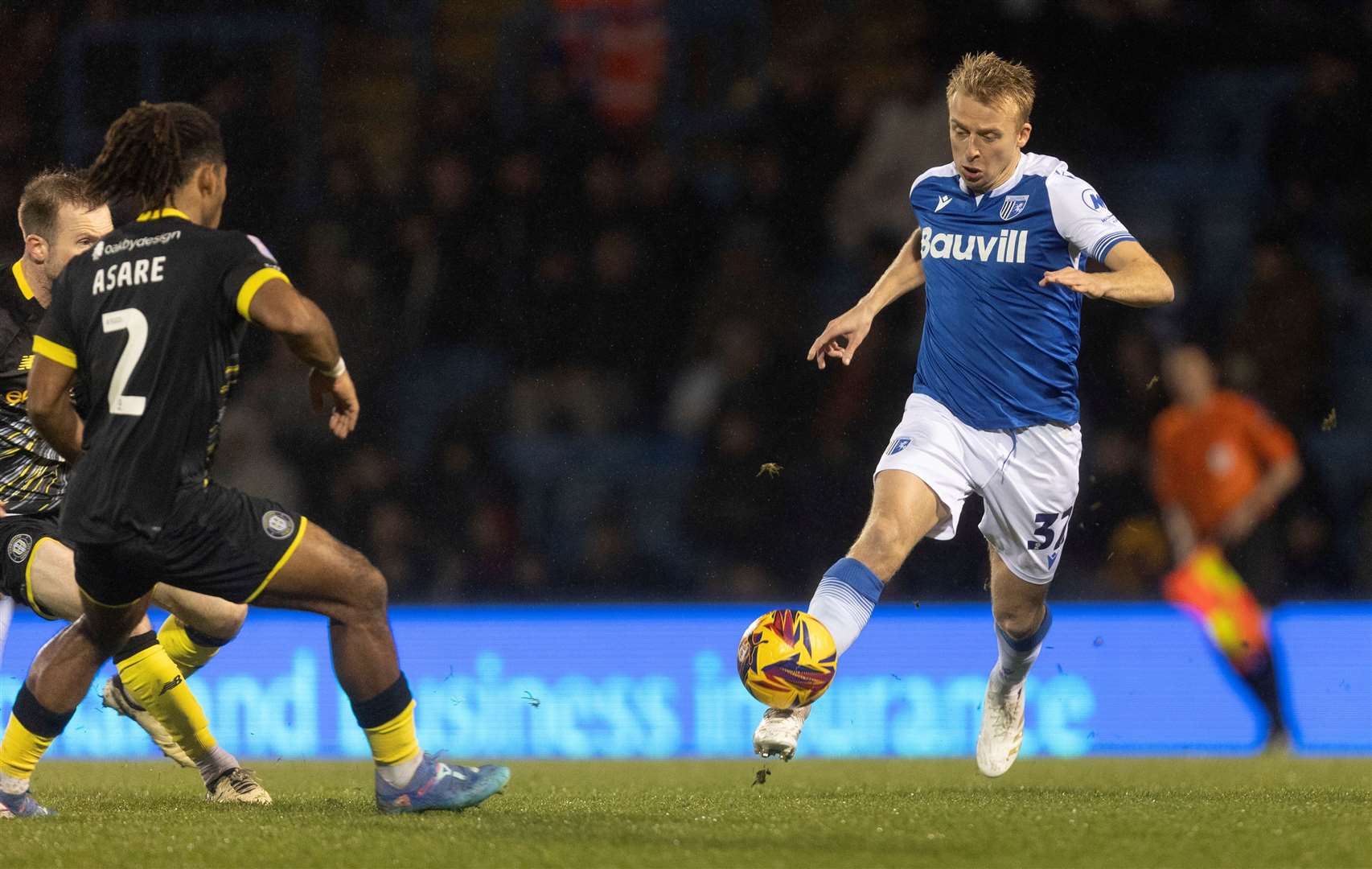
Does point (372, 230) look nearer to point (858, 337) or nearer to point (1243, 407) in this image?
point (1243, 407)

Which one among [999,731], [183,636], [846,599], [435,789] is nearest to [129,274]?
[435,789]

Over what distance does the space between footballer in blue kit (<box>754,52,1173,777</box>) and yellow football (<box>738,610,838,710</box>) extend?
50cm

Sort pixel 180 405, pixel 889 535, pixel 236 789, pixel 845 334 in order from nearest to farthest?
1. pixel 180 405
2. pixel 889 535
3. pixel 236 789
4. pixel 845 334

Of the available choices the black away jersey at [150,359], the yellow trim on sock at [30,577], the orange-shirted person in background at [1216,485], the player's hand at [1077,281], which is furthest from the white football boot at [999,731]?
the yellow trim on sock at [30,577]

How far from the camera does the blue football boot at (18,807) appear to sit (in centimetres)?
487

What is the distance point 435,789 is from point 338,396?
114cm

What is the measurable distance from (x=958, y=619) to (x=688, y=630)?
1435 mm

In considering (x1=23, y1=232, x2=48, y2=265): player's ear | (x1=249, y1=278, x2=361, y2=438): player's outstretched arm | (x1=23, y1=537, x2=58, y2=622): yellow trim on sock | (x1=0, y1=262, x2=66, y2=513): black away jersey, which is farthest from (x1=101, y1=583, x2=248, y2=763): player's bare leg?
(x1=249, y1=278, x2=361, y2=438): player's outstretched arm

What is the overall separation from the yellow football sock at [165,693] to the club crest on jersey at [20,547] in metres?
0.48

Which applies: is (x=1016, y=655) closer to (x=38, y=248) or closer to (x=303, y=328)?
(x=303, y=328)

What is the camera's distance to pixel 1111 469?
10.1 m

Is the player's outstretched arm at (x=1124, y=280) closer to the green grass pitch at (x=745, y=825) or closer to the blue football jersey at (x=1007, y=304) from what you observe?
the blue football jersey at (x=1007, y=304)

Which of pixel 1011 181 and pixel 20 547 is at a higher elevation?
pixel 1011 181

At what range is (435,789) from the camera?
184 inches
